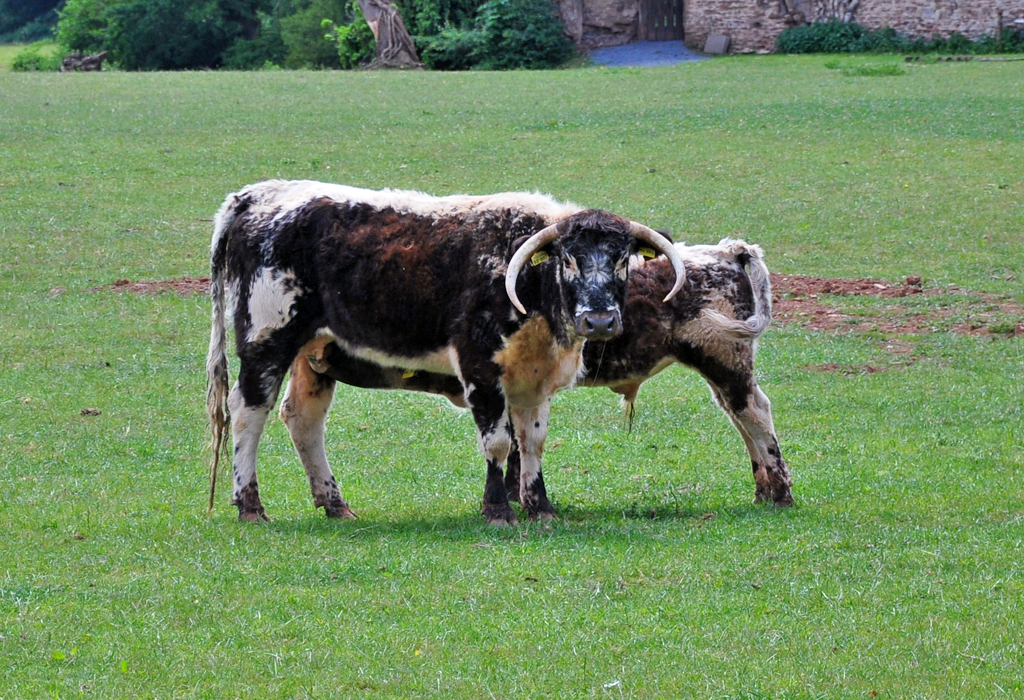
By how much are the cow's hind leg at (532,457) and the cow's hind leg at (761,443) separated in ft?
5.09

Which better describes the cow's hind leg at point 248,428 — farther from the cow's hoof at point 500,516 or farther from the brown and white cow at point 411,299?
the cow's hoof at point 500,516

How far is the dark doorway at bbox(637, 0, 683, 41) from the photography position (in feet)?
143

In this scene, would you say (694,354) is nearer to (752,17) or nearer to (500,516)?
(500,516)

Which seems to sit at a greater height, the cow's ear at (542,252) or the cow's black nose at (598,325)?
the cow's ear at (542,252)

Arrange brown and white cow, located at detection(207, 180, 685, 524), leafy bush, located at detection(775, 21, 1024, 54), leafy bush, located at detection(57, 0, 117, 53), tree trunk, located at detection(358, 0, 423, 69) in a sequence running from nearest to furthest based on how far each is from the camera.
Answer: brown and white cow, located at detection(207, 180, 685, 524) < leafy bush, located at detection(775, 21, 1024, 54) < tree trunk, located at detection(358, 0, 423, 69) < leafy bush, located at detection(57, 0, 117, 53)

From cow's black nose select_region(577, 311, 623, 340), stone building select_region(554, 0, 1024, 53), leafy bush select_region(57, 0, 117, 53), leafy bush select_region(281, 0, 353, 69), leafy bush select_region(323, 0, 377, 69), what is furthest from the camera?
leafy bush select_region(57, 0, 117, 53)

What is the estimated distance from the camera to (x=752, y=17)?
40.6 meters

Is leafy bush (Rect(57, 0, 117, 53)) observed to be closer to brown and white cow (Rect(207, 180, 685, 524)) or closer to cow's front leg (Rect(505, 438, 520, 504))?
brown and white cow (Rect(207, 180, 685, 524))

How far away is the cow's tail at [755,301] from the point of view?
981 centimetres

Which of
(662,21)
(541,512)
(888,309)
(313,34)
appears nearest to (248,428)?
(541,512)

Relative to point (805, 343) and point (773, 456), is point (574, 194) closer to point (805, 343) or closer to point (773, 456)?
point (805, 343)

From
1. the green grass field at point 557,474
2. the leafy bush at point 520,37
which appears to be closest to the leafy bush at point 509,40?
the leafy bush at point 520,37

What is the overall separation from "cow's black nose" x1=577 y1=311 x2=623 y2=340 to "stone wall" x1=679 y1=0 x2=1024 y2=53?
33.3 meters

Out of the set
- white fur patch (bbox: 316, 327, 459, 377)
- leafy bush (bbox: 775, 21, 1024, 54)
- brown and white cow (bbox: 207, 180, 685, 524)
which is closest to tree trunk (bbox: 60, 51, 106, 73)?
leafy bush (bbox: 775, 21, 1024, 54)
